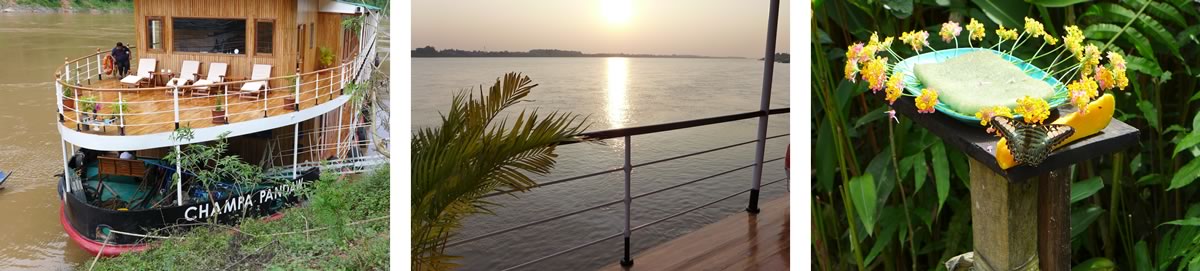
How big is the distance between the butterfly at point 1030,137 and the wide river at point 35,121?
2.04 metres

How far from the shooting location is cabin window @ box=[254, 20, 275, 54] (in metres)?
2.95

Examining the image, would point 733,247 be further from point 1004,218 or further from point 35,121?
point 35,121

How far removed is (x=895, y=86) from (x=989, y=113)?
145 mm

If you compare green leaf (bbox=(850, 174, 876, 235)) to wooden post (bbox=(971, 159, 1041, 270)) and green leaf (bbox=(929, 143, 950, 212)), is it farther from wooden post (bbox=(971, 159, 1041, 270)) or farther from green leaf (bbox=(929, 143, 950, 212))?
wooden post (bbox=(971, 159, 1041, 270))

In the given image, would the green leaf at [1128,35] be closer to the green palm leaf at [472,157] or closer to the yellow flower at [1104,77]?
the yellow flower at [1104,77]

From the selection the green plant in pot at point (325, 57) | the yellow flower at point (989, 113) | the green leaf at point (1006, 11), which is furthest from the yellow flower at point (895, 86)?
the green plant in pot at point (325, 57)

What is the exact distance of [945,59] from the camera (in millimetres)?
1331

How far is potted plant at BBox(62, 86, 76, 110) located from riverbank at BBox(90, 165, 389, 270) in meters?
0.61

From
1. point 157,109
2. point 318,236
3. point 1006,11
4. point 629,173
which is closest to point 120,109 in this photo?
point 157,109

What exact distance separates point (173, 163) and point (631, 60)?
65.6 inches

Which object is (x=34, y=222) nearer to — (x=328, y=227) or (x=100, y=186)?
(x=100, y=186)

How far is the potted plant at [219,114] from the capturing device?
2898mm

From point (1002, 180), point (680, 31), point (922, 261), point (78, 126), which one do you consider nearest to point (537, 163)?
point (680, 31)

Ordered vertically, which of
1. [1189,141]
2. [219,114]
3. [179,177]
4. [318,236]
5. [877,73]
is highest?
[877,73]
